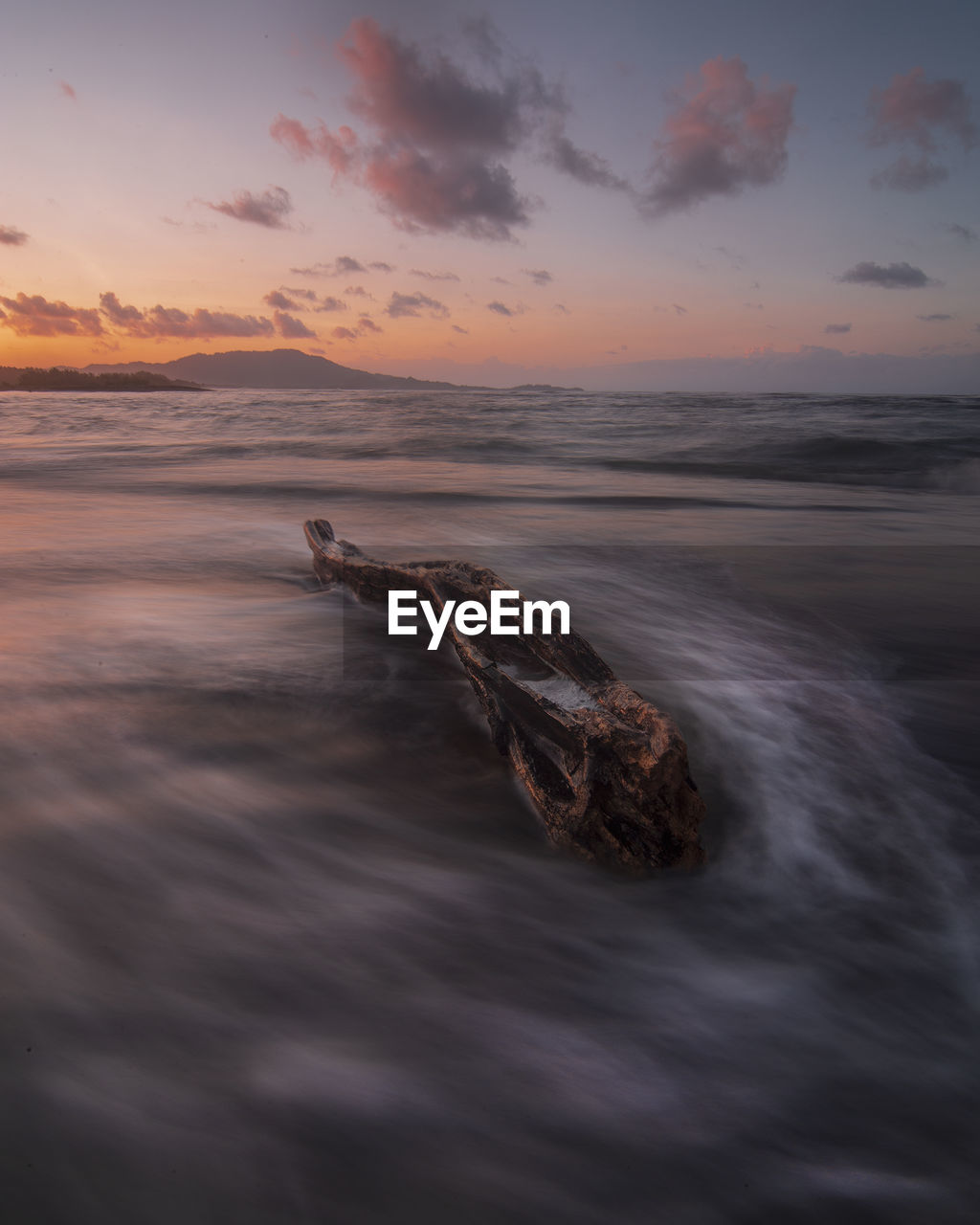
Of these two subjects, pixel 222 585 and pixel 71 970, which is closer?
pixel 71 970

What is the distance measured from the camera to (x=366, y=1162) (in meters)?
1.14

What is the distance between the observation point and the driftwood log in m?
1.77

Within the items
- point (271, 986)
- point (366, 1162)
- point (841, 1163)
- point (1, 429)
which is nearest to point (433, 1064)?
point (366, 1162)

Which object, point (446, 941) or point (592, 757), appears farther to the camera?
point (592, 757)

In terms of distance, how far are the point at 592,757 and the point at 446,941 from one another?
590 millimetres

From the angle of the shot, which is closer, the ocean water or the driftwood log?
the ocean water

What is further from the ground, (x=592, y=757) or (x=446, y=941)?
(x=592, y=757)

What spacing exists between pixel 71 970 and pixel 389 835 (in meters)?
0.87

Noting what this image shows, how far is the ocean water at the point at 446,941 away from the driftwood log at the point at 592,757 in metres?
0.10

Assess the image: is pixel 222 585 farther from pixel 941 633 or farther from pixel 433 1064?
pixel 941 633

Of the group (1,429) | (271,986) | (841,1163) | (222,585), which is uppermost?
(1,429)

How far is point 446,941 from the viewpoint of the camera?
169 cm

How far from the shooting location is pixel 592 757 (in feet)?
5.94

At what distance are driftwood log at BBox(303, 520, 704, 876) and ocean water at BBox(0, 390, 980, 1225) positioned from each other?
0.10m
